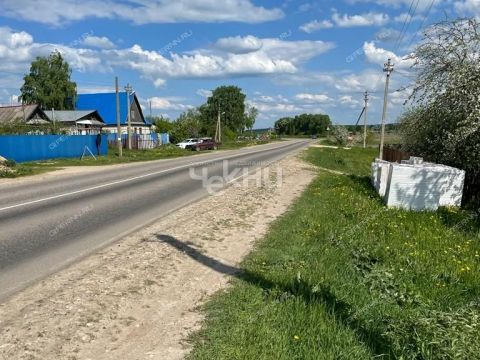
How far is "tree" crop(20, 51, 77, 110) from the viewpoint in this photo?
58062 mm

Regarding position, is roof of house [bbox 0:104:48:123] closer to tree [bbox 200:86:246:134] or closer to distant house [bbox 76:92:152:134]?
distant house [bbox 76:92:152:134]

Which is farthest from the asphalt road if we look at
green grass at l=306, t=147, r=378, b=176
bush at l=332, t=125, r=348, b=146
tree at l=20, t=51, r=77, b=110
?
bush at l=332, t=125, r=348, b=146

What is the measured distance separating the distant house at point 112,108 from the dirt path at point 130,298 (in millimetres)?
51592

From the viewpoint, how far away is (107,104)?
59562mm

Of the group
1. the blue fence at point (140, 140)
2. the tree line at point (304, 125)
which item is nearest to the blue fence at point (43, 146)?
the blue fence at point (140, 140)

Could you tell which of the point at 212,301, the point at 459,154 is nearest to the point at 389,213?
the point at 459,154

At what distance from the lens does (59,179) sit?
1659 centimetres

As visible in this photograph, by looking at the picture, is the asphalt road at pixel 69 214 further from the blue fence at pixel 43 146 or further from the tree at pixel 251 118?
the tree at pixel 251 118

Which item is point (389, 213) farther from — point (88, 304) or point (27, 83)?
point (27, 83)

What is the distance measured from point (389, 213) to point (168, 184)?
798 cm

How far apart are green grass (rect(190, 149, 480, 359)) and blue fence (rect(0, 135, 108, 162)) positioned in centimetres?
2182

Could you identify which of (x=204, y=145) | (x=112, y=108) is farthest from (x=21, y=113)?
(x=204, y=145)

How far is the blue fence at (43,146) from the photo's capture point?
24.8 m

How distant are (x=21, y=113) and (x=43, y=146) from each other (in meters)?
17.8
